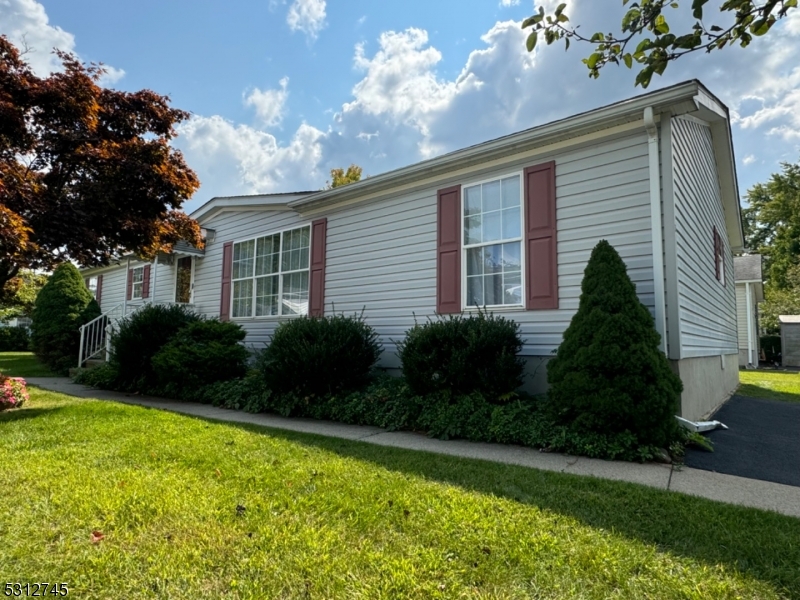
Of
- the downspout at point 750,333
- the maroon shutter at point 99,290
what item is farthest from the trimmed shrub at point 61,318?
the downspout at point 750,333

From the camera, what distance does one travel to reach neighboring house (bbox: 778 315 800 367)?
60.3 feet

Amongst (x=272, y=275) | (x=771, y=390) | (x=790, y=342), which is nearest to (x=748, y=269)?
(x=790, y=342)

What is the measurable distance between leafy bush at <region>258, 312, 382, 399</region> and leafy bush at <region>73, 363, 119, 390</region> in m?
3.94

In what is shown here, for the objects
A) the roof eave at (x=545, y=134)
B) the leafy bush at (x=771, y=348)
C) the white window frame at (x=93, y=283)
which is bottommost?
the leafy bush at (x=771, y=348)

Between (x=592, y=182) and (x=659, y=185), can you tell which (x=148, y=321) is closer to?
(x=592, y=182)

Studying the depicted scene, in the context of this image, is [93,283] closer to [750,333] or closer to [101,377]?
[101,377]

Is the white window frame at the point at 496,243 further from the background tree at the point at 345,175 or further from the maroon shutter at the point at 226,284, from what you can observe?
the background tree at the point at 345,175

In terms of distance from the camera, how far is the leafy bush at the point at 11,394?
6.05 metres

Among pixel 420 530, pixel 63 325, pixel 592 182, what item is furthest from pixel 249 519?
pixel 63 325

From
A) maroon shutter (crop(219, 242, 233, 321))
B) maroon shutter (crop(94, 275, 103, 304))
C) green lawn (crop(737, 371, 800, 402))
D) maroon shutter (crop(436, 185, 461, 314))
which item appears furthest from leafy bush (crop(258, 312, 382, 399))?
maroon shutter (crop(94, 275, 103, 304))

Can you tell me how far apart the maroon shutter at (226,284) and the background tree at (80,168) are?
3.16 metres

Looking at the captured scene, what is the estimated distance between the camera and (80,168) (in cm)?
634

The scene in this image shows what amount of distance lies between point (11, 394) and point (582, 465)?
23.3ft

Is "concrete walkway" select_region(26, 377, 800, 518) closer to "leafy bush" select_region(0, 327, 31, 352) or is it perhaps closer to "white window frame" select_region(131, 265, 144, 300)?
"white window frame" select_region(131, 265, 144, 300)
